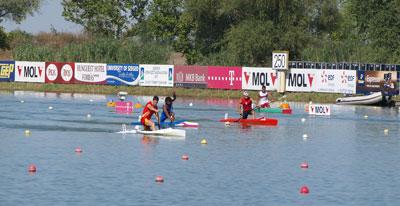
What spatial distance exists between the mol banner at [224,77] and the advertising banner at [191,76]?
61 cm

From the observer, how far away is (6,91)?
8562 cm

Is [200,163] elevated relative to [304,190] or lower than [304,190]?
elevated

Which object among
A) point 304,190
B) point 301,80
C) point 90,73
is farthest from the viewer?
point 90,73

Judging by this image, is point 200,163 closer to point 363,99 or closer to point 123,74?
point 363,99

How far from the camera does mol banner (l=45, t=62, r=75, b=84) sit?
88.6 m

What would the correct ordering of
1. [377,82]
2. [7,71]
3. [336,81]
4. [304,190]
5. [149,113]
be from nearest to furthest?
1. [304,190]
2. [149,113]
3. [377,82]
4. [336,81]
5. [7,71]

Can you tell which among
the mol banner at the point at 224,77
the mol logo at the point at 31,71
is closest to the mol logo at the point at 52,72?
the mol logo at the point at 31,71

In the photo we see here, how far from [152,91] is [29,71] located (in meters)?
13.0

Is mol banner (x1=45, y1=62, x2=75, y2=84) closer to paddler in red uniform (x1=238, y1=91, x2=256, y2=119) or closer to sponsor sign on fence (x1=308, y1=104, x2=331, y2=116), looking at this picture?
sponsor sign on fence (x1=308, y1=104, x2=331, y2=116)

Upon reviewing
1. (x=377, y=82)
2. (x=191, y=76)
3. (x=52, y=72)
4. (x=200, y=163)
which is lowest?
(x=200, y=163)

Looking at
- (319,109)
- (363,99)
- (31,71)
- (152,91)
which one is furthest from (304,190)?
(31,71)

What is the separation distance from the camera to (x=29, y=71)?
9012cm

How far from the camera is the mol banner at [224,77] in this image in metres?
80.6

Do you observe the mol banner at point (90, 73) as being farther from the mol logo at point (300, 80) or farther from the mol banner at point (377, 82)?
the mol banner at point (377, 82)
